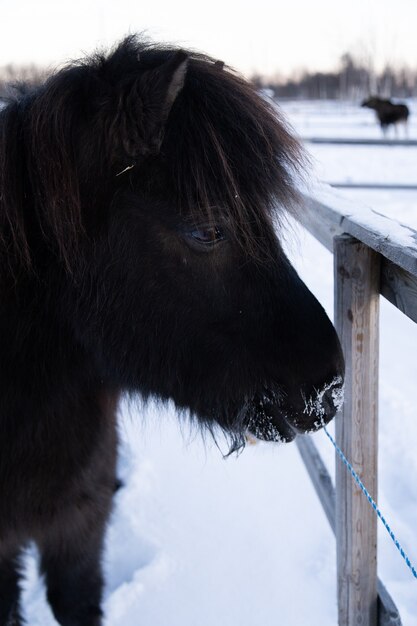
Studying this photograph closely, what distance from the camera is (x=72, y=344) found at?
5.05ft

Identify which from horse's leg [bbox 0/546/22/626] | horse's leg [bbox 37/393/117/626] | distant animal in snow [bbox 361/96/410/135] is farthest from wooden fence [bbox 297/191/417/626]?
distant animal in snow [bbox 361/96/410/135]

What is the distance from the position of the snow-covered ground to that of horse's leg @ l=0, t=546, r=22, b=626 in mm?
182

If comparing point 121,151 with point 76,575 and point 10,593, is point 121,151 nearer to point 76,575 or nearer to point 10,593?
point 76,575

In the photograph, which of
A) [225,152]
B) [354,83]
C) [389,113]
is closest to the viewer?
[225,152]

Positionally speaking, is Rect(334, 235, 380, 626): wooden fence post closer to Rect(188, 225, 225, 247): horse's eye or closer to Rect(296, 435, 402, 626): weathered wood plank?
Rect(296, 435, 402, 626): weathered wood plank

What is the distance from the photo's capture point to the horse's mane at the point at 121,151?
51.1 inches

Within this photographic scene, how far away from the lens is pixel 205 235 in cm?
132

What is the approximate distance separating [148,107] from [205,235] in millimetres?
326

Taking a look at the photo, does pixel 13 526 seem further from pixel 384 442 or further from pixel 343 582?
pixel 384 442

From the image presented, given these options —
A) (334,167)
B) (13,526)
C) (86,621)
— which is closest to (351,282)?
(13,526)

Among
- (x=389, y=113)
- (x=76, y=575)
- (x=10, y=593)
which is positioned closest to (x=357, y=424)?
(x=76, y=575)

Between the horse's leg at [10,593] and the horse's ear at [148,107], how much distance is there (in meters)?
1.72

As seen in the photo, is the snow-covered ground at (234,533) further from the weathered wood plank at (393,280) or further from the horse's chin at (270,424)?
the horse's chin at (270,424)

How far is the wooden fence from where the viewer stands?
1.64 meters
